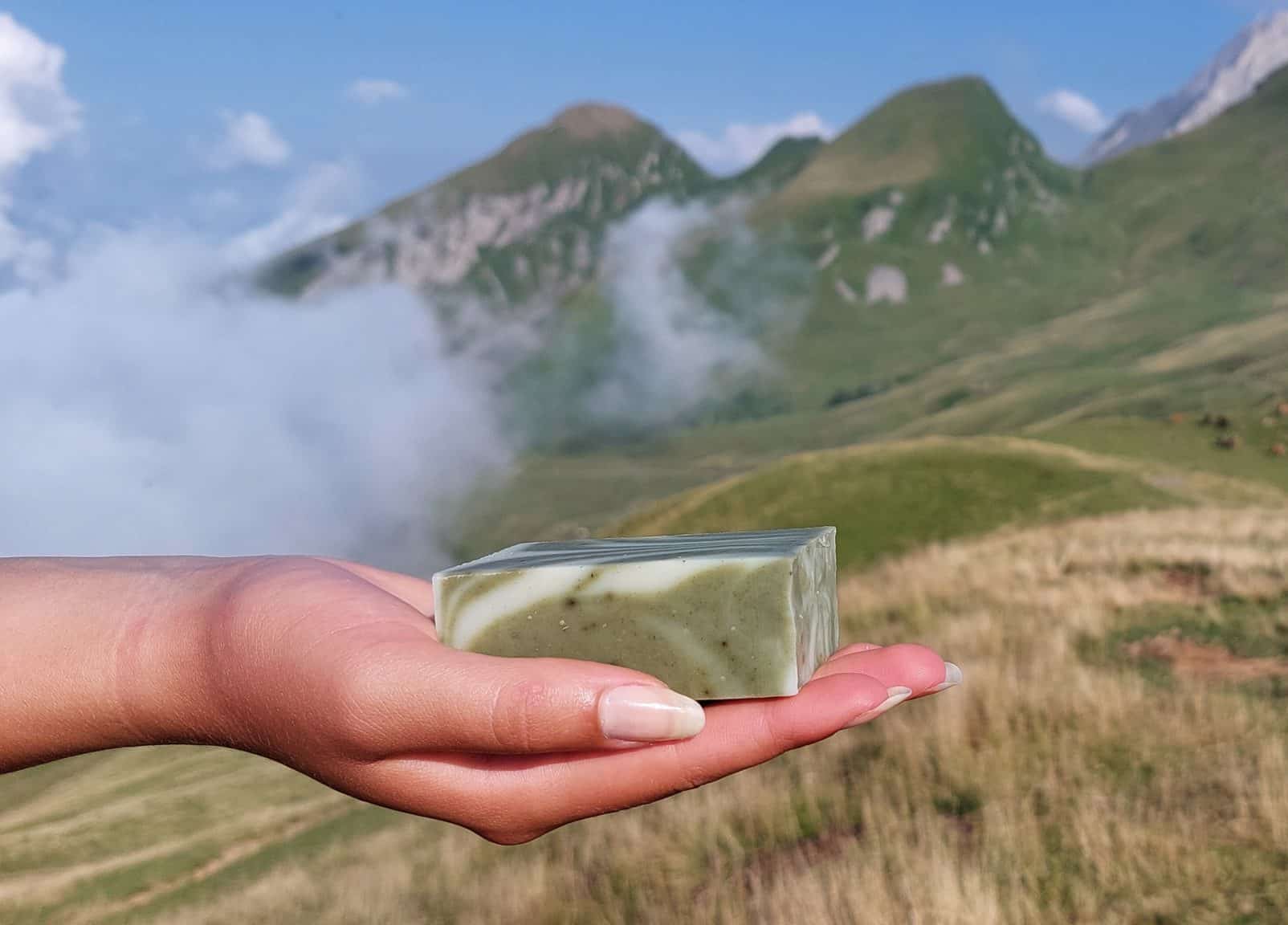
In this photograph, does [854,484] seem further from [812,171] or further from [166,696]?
[812,171]

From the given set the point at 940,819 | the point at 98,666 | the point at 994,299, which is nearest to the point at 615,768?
the point at 98,666

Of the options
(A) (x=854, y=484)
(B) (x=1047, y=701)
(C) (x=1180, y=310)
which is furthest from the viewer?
(C) (x=1180, y=310)

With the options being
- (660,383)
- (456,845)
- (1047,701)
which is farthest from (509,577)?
(660,383)

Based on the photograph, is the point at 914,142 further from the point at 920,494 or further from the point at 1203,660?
the point at 1203,660

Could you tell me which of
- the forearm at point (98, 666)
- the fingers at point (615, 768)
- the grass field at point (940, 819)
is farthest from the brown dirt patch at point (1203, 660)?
the forearm at point (98, 666)

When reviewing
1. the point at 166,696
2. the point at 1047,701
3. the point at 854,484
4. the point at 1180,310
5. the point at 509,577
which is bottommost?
the point at 1047,701
